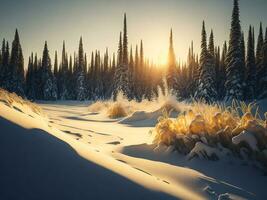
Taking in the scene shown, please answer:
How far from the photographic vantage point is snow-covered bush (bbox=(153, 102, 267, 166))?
161 inches

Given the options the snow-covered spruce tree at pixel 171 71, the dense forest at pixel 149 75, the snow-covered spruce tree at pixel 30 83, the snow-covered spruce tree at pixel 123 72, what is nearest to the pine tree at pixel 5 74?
the dense forest at pixel 149 75

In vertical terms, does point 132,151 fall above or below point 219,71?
below

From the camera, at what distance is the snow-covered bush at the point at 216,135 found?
13.4 ft

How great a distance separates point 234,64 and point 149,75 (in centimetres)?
4335

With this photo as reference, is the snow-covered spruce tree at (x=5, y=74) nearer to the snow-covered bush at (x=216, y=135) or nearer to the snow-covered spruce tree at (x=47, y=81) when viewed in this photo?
the snow-covered spruce tree at (x=47, y=81)

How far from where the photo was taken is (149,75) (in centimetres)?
7062

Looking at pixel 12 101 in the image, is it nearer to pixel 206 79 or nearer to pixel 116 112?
pixel 116 112

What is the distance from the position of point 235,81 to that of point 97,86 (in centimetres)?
4146

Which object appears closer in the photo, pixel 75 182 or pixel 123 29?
pixel 75 182

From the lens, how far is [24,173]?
190 centimetres

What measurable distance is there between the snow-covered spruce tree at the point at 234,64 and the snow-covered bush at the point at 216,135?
2371 cm

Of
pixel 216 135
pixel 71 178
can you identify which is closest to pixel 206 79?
pixel 216 135

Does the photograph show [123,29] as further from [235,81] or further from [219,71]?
[235,81]

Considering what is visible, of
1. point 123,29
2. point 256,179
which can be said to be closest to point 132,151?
point 256,179
